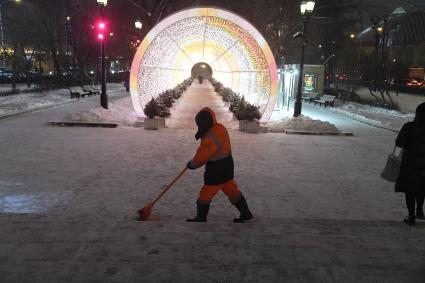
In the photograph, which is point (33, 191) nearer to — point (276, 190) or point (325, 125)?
point (276, 190)

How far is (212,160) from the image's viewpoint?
504cm

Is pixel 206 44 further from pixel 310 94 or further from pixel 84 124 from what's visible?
pixel 84 124

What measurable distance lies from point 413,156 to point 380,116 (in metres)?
17.3

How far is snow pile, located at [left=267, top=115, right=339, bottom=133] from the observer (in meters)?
14.9

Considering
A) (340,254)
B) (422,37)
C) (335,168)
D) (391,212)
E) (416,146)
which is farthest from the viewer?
(422,37)

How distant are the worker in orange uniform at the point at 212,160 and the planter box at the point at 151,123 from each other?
930 cm

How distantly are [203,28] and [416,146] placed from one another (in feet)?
52.1

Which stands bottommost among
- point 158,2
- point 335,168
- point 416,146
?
point 335,168

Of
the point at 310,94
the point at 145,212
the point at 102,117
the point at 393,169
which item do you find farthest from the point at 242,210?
the point at 310,94

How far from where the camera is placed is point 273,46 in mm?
34562

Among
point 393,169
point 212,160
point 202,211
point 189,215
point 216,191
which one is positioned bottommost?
point 189,215

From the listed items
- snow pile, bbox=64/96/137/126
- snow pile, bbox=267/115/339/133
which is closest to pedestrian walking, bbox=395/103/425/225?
snow pile, bbox=267/115/339/133

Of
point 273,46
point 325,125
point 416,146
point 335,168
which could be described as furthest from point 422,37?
point 416,146

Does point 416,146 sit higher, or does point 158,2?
point 158,2
